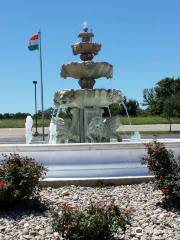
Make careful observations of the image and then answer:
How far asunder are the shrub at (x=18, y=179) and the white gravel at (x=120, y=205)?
27 centimetres

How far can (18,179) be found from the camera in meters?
8.21

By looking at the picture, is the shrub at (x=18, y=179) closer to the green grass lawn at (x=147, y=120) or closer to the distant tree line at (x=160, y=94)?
the green grass lawn at (x=147, y=120)

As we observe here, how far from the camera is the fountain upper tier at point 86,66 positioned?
13.7 meters

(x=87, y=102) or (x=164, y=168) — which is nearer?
(x=164, y=168)

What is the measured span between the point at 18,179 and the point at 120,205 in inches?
62.8

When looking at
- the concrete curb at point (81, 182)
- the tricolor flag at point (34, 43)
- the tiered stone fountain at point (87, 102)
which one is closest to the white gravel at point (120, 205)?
the concrete curb at point (81, 182)

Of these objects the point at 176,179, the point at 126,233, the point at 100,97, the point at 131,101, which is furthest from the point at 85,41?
the point at 131,101

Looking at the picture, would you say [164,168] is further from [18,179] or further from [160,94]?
[160,94]

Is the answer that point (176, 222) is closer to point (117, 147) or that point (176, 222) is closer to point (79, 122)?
point (117, 147)

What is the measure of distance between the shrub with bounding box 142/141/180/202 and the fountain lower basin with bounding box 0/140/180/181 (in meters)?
1.41

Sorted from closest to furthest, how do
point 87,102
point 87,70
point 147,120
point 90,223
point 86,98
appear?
1. point 90,223
2. point 86,98
3. point 87,102
4. point 87,70
5. point 147,120

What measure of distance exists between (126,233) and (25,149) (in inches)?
145

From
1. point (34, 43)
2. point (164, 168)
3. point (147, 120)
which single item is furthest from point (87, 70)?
point (147, 120)

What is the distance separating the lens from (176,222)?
7496 millimetres
